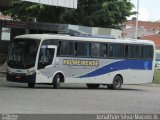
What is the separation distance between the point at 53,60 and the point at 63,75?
114 cm

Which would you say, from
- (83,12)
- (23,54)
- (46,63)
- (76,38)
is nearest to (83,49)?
(76,38)

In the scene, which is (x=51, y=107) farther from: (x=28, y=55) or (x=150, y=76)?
(x=150, y=76)

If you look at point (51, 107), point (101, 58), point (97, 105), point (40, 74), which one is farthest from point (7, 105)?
point (101, 58)

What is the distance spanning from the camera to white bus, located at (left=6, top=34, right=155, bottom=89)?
2920 cm

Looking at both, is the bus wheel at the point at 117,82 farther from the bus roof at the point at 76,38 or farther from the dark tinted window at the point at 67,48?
the dark tinted window at the point at 67,48

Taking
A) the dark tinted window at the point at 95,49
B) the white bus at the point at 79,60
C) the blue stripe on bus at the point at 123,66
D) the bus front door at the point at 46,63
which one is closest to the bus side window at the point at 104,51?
the white bus at the point at 79,60

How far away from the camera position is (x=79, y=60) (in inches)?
1227

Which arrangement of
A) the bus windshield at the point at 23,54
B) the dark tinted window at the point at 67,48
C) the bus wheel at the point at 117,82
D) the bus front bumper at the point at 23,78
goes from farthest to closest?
the bus wheel at the point at 117,82
the dark tinted window at the point at 67,48
the bus windshield at the point at 23,54
the bus front bumper at the point at 23,78

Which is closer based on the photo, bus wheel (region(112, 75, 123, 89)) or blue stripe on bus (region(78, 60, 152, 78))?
blue stripe on bus (region(78, 60, 152, 78))

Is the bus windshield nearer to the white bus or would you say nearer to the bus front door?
the white bus

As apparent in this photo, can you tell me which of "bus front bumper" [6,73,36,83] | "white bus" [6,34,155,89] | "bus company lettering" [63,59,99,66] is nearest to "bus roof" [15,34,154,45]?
"white bus" [6,34,155,89]

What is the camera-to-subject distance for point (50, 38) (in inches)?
1161

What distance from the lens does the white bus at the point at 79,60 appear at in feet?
95.8

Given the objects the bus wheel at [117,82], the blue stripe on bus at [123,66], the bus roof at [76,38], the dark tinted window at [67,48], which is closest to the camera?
the bus roof at [76,38]
